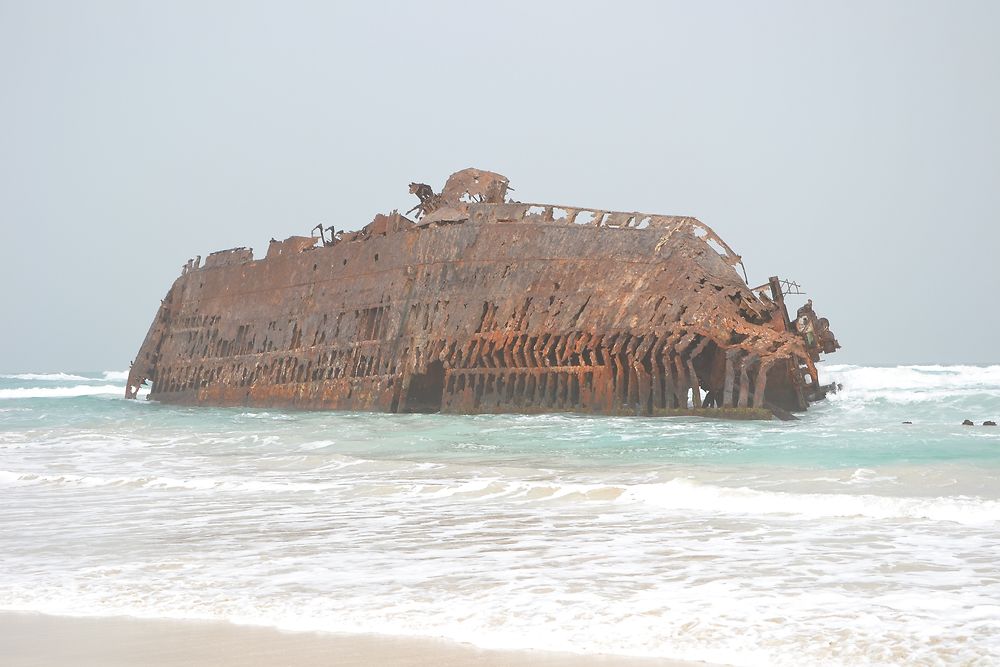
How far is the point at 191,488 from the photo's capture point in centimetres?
889

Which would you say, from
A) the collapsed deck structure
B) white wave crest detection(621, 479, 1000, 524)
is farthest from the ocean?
the collapsed deck structure

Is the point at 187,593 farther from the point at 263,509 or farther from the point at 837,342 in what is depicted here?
the point at 837,342

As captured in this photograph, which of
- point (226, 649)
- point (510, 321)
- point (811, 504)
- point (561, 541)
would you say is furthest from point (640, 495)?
point (510, 321)

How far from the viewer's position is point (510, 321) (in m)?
15.2

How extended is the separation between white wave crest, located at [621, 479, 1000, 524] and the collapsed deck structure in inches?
233

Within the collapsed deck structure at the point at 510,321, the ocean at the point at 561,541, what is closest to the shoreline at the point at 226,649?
the ocean at the point at 561,541

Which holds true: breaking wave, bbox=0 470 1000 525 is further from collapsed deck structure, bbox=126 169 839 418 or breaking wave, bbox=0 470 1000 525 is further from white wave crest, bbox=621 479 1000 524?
collapsed deck structure, bbox=126 169 839 418

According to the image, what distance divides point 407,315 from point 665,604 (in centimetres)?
1311

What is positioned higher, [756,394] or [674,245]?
[674,245]

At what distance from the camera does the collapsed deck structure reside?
1367 centimetres

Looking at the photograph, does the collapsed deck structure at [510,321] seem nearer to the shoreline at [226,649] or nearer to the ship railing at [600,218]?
the ship railing at [600,218]

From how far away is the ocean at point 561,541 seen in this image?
13.1 ft

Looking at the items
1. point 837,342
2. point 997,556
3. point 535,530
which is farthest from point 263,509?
point 837,342

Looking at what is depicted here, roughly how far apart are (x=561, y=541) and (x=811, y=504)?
6.56ft
